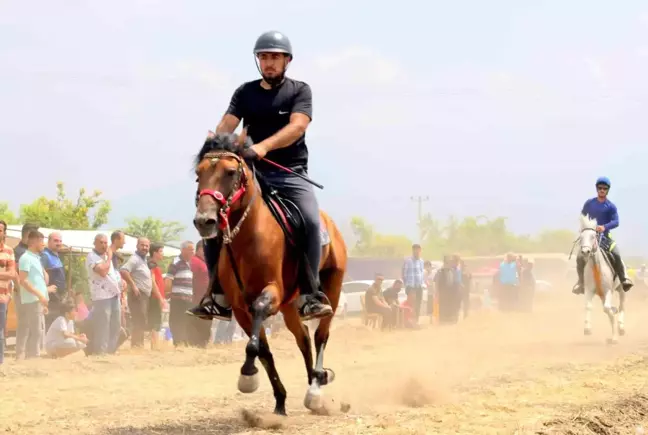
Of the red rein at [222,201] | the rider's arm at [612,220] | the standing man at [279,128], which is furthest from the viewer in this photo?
the rider's arm at [612,220]

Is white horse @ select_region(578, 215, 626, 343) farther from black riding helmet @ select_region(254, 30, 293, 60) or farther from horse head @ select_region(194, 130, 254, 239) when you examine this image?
horse head @ select_region(194, 130, 254, 239)

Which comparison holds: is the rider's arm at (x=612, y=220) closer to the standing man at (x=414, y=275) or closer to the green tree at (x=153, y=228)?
the standing man at (x=414, y=275)

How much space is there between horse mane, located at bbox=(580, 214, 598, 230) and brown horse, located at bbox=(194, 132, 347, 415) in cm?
1082

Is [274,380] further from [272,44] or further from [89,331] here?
[89,331]

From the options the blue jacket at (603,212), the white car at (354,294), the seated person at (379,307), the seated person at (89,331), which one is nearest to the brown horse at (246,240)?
the seated person at (89,331)

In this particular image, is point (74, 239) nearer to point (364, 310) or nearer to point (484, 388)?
point (364, 310)

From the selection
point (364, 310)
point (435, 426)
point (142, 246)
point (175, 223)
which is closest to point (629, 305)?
point (364, 310)

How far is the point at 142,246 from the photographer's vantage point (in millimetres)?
16547

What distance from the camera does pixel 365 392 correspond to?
10859 mm

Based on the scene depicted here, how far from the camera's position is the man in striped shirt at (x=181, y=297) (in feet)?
56.1

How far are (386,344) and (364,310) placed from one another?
697cm

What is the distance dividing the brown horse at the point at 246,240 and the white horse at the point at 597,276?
426 inches

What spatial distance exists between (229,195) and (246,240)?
54 centimetres

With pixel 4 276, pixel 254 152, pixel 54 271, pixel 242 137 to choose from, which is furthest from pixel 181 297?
pixel 242 137
